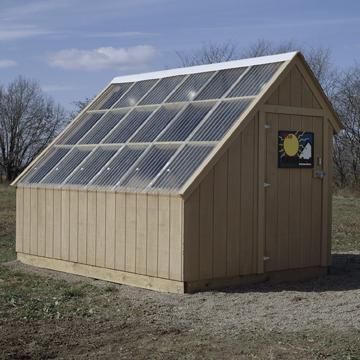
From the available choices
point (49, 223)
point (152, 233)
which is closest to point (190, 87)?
point (152, 233)

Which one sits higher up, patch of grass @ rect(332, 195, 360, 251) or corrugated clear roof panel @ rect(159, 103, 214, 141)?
corrugated clear roof panel @ rect(159, 103, 214, 141)

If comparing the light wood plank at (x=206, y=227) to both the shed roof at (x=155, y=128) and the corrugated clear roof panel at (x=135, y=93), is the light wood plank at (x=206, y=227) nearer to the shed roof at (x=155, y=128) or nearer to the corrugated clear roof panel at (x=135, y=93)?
the shed roof at (x=155, y=128)

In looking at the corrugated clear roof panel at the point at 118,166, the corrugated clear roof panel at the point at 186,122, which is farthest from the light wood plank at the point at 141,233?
the corrugated clear roof panel at the point at 186,122

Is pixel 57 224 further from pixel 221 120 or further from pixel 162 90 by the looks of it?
pixel 221 120

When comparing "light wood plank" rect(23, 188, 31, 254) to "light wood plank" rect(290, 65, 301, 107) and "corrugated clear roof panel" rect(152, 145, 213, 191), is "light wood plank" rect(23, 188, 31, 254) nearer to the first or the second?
"corrugated clear roof panel" rect(152, 145, 213, 191)

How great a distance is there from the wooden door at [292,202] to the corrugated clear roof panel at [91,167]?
268 centimetres

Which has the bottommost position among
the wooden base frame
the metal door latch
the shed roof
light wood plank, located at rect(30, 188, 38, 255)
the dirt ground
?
the dirt ground

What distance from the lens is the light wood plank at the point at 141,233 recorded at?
1123 cm

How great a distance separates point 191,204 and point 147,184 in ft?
3.14

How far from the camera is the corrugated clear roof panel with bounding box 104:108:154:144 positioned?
42.1 ft

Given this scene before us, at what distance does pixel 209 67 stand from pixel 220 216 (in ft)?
10.1

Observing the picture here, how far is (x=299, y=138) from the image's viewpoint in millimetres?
12328

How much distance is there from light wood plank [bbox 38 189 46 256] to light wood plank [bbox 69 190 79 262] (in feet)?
2.80

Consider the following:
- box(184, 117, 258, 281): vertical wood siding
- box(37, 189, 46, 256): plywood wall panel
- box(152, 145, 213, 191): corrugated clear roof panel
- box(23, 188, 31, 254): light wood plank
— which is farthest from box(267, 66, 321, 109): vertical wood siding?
box(23, 188, 31, 254): light wood plank
